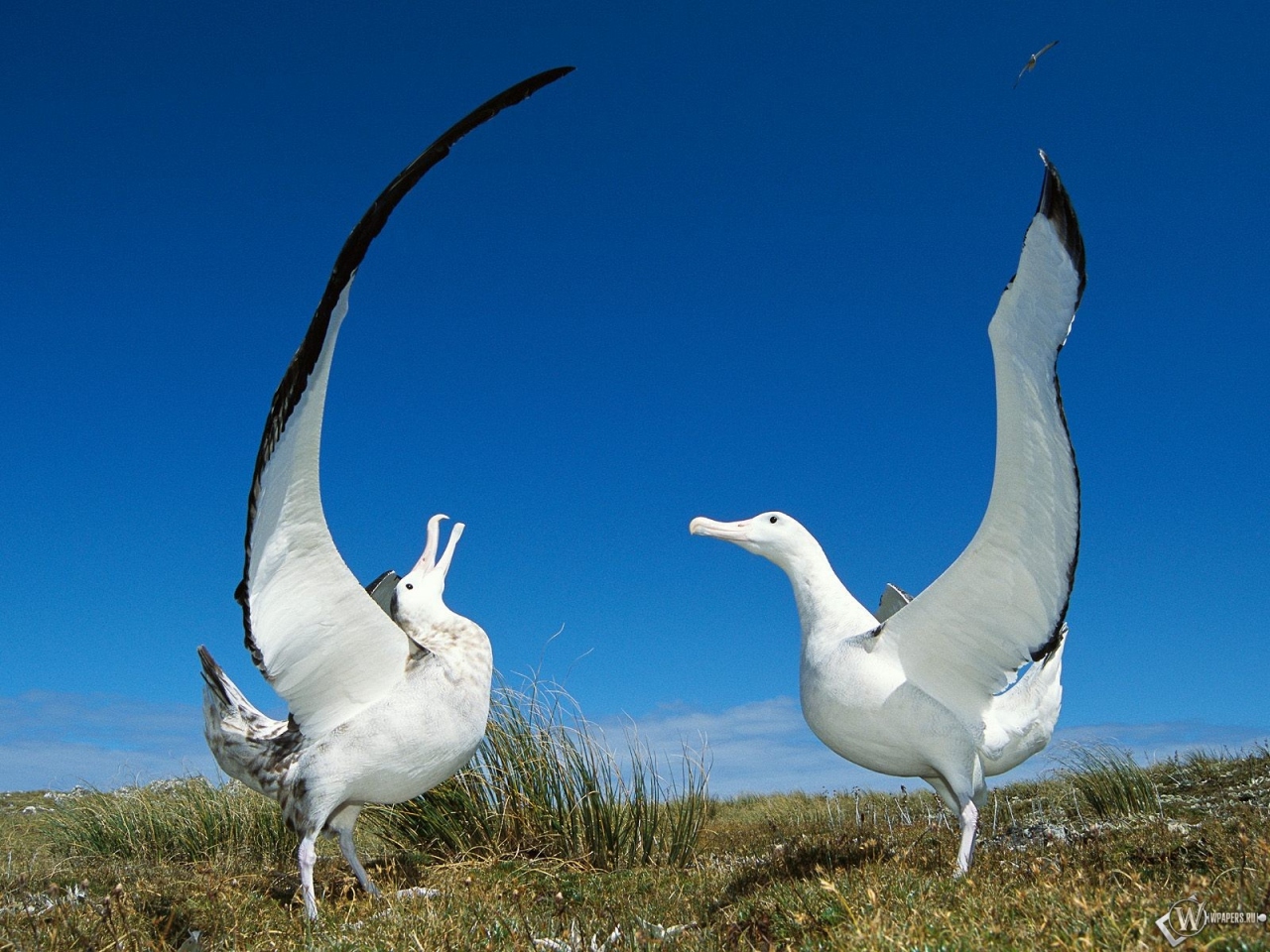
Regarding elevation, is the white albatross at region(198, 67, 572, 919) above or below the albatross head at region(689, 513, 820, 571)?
below

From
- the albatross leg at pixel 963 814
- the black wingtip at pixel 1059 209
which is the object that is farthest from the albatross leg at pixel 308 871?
the black wingtip at pixel 1059 209

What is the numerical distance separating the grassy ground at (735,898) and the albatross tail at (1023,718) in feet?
2.13

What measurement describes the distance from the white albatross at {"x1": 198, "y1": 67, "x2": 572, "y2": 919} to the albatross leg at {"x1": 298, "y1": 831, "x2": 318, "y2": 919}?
0.5 inches

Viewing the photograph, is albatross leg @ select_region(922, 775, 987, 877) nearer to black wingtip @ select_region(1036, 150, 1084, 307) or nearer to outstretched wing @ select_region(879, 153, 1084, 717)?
outstretched wing @ select_region(879, 153, 1084, 717)

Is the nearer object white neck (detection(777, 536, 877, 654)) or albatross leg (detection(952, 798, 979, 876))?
albatross leg (detection(952, 798, 979, 876))

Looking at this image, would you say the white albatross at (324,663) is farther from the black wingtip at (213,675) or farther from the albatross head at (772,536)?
the albatross head at (772,536)

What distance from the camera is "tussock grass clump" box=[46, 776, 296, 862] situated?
11.7 meters

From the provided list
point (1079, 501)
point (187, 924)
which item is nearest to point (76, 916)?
point (187, 924)

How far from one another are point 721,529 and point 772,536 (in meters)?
0.44

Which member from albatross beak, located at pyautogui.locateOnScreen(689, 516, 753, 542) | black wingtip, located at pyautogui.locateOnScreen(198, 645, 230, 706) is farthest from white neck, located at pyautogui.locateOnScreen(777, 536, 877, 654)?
black wingtip, located at pyautogui.locateOnScreen(198, 645, 230, 706)

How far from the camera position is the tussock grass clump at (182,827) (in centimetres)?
1166

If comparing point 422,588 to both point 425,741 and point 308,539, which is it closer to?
point 425,741

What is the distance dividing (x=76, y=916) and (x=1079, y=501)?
6.15 meters

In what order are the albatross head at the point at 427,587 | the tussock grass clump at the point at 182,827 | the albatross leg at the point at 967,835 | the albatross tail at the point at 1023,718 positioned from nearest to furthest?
1. the albatross leg at the point at 967,835
2. the albatross tail at the point at 1023,718
3. the albatross head at the point at 427,587
4. the tussock grass clump at the point at 182,827
